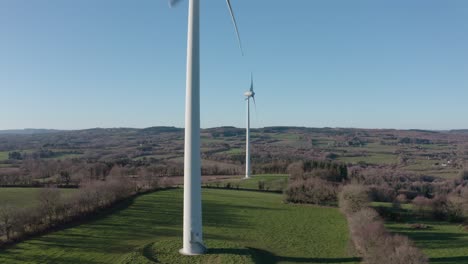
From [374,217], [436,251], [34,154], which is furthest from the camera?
[34,154]

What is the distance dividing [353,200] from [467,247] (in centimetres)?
1377

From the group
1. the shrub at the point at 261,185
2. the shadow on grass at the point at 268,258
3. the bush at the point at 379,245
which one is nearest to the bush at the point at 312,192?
the shrub at the point at 261,185

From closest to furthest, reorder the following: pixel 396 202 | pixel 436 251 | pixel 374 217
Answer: pixel 436 251 → pixel 374 217 → pixel 396 202

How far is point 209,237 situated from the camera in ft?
126

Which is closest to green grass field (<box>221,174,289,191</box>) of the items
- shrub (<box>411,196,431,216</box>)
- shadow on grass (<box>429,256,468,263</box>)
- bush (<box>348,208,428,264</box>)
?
shrub (<box>411,196,431,216</box>)

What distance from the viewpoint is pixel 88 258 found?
1241 inches

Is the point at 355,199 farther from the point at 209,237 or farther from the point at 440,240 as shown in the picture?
the point at 209,237

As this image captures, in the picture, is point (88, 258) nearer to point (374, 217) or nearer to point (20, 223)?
point (20, 223)

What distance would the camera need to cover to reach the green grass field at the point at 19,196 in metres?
54.5

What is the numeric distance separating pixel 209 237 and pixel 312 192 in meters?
26.3

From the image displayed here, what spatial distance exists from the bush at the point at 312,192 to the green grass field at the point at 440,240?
40.6 ft

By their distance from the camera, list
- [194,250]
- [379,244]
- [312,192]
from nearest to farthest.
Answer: [379,244], [194,250], [312,192]

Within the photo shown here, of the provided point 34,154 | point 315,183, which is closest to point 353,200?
point 315,183

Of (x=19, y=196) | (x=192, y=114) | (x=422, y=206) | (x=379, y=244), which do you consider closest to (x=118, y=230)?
(x=192, y=114)
